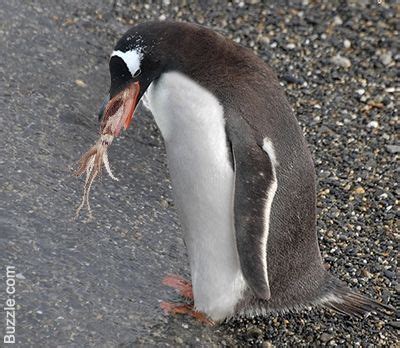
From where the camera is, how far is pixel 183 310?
4.03m

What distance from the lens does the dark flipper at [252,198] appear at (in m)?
3.64

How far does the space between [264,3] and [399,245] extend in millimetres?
2430

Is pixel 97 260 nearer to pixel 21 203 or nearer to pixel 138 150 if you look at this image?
pixel 21 203

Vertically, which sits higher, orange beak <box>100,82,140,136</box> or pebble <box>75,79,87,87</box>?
orange beak <box>100,82,140,136</box>

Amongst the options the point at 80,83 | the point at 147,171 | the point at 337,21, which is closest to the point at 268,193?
the point at 147,171

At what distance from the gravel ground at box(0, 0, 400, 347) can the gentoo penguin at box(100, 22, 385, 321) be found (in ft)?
0.89

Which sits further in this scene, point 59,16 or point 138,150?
point 59,16

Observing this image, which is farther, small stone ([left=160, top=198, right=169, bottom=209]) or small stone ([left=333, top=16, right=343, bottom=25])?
small stone ([left=333, top=16, right=343, bottom=25])

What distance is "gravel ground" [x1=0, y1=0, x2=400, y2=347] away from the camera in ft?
12.9

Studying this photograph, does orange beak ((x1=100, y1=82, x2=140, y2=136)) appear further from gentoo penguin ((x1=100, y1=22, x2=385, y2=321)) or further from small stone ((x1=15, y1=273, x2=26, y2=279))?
small stone ((x1=15, y1=273, x2=26, y2=279))

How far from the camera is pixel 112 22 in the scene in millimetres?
6152

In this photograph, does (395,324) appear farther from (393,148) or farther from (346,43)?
(346,43)

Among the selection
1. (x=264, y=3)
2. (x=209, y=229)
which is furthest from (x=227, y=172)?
(x=264, y=3)

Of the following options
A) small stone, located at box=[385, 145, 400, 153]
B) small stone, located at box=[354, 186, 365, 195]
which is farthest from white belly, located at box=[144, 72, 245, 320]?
small stone, located at box=[385, 145, 400, 153]
